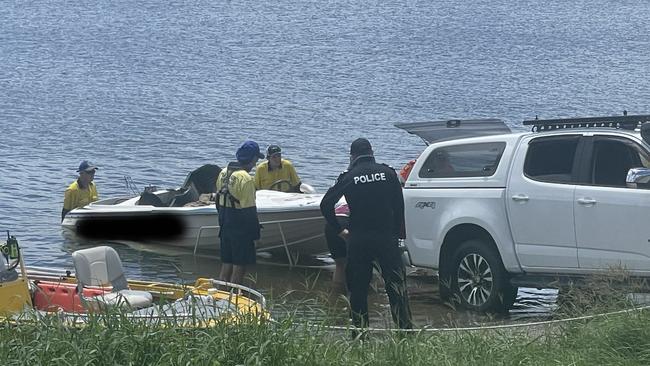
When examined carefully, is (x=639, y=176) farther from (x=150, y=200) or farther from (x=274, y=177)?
(x=150, y=200)

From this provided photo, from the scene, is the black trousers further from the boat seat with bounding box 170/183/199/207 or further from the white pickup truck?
the boat seat with bounding box 170/183/199/207

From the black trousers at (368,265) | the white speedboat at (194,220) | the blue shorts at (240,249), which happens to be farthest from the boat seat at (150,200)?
the black trousers at (368,265)

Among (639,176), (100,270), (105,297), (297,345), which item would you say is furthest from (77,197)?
(297,345)

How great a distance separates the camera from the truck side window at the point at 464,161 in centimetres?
1202

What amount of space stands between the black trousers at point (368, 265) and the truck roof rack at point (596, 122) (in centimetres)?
267

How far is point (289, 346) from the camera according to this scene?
7.69 m

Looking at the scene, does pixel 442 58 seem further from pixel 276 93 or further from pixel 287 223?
pixel 287 223

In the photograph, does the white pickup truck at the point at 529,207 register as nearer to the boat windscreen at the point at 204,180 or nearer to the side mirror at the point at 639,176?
the side mirror at the point at 639,176

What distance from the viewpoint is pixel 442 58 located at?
60625mm

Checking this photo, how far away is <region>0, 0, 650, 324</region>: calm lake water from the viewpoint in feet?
93.7

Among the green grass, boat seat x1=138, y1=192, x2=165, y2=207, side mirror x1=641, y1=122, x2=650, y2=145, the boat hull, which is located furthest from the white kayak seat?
boat seat x1=138, y1=192, x2=165, y2=207

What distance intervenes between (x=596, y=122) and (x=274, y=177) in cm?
576

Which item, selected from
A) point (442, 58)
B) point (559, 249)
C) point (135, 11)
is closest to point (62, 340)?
point (559, 249)

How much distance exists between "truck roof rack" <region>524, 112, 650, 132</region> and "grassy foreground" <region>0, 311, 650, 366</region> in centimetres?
350
